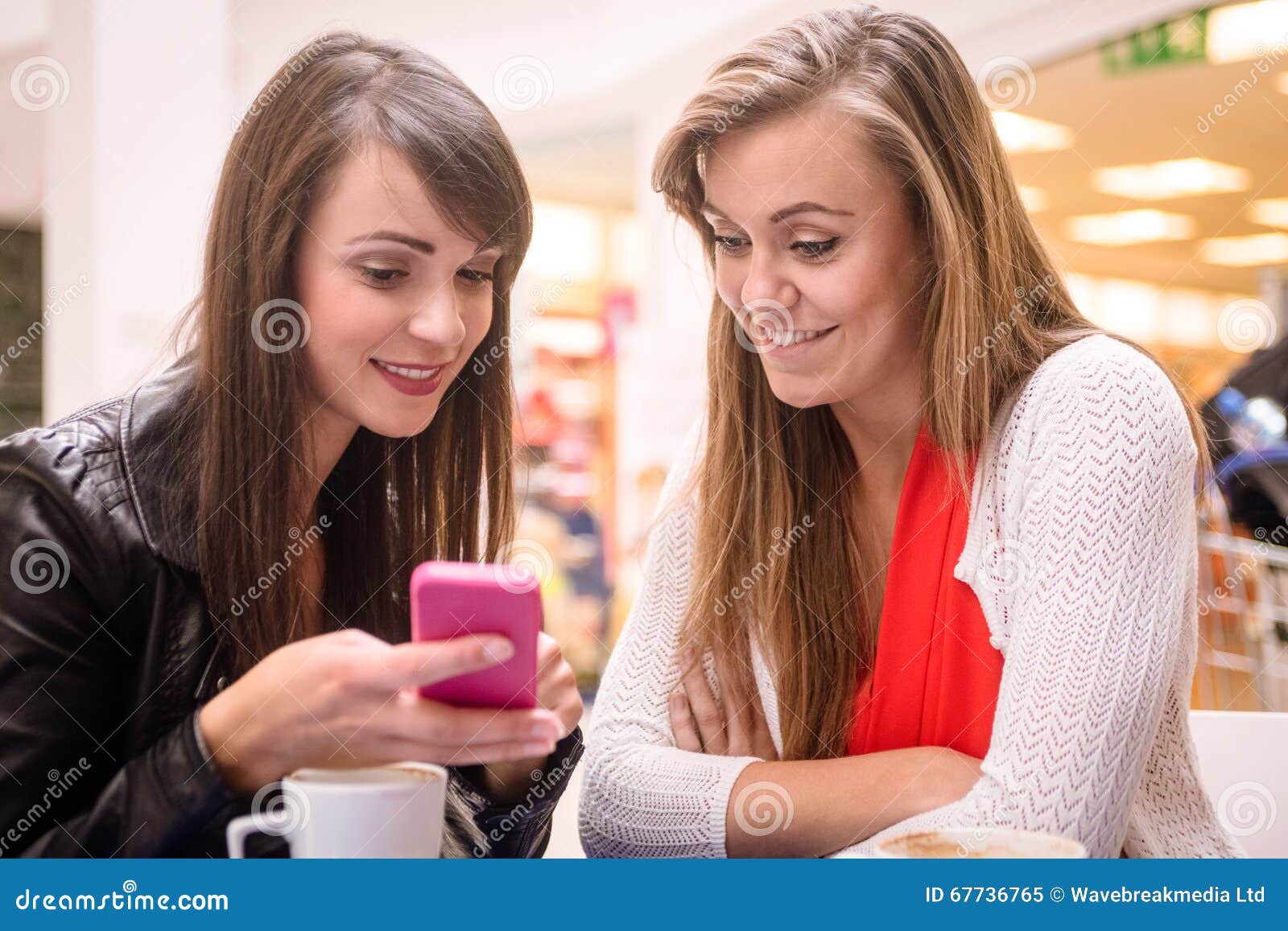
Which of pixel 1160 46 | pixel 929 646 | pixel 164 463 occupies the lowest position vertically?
pixel 929 646

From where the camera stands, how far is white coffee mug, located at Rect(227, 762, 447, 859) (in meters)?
0.64

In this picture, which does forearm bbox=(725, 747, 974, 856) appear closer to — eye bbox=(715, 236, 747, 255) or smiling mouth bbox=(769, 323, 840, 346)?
smiling mouth bbox=(769, 323, 840, 346)

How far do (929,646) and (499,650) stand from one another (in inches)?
27.7

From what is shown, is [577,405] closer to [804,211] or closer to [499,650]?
[804,211]

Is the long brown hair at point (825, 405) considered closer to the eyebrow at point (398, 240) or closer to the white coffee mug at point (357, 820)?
the eyebrow at point (398, 240)

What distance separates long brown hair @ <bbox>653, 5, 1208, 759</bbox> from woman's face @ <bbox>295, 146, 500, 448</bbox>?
309 millimetres

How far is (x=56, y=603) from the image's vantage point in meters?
0.94

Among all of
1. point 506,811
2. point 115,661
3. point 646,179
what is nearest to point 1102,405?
point 506,811

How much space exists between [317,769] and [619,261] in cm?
499

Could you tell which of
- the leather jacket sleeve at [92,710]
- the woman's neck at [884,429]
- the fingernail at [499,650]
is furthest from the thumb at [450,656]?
the woman's neck at [884,429]

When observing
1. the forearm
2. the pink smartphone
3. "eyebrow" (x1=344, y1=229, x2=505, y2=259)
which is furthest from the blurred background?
the pink smartphone

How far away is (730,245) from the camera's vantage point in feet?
4.29

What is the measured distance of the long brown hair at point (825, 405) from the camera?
4.11 feet
